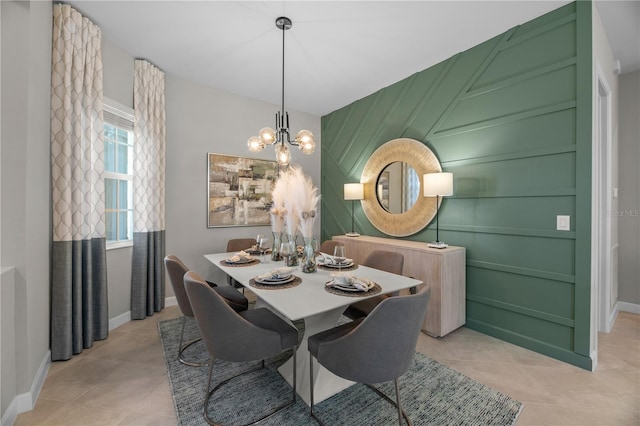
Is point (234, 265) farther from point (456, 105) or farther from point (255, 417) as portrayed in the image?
point (456, 105)

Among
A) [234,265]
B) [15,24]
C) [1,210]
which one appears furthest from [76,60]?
[234,265]

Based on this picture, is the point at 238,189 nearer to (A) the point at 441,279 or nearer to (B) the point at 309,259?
(B) the point at 309,259

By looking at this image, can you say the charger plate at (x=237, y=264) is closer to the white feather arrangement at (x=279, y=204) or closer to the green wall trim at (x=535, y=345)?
the white feather arrangement at (x=279, y=204)

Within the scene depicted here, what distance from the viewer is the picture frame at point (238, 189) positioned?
12.4 feet

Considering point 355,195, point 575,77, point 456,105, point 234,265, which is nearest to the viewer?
point 575,77

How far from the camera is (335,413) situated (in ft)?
5.41

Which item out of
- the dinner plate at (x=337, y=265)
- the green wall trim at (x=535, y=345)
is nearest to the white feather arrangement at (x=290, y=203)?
the dinner plate at (x=337, y=265)

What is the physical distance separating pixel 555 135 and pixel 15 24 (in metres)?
3.97

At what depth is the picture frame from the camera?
3777mm

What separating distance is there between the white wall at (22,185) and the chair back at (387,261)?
2.51m

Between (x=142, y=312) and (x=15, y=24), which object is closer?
(x=15, y=24)

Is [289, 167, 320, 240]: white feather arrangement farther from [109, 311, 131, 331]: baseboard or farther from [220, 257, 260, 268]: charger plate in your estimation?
[109, 311, 131, 331]: baseboard

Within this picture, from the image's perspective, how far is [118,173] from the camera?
116 inches

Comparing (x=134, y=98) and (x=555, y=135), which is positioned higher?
(x=134, y=98)
